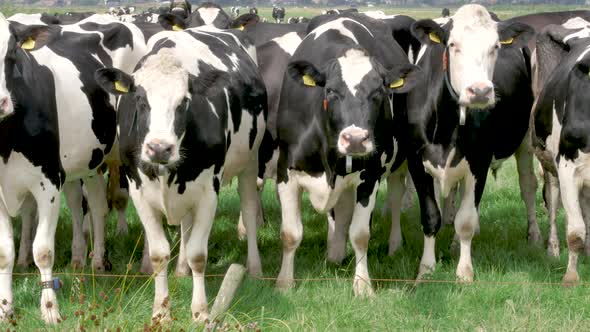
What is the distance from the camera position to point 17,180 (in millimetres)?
6305

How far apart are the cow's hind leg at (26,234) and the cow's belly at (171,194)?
2024mm

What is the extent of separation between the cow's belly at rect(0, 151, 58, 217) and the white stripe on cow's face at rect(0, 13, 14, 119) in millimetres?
514

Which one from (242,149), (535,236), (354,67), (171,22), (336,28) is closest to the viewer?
(354,67)

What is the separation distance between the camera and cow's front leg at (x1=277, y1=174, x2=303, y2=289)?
7.43 m

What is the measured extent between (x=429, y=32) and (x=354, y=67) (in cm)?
96

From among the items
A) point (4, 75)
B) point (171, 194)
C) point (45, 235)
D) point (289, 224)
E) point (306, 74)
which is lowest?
point (289, 224)

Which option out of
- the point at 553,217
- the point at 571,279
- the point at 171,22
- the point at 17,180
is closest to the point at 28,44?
the point at 17,180

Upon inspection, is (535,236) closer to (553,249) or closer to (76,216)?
(553,249)

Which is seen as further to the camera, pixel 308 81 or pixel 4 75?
pixel 308 81

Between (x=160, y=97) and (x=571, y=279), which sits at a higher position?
(x=160, y=97)

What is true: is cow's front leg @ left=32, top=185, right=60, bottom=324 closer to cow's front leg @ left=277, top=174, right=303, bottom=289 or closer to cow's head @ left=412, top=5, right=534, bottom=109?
cow's front leg @ left=277, top=174, right=303, bottom=289

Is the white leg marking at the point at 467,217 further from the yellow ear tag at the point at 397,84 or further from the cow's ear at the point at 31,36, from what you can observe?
the cow's ear at the point at 31,36

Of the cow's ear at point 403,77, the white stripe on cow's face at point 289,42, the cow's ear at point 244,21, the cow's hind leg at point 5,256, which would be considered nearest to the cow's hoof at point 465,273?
the cow's ear at point 403,77

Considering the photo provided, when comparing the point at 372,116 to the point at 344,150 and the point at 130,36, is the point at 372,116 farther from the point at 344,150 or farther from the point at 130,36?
the point at 130,36
